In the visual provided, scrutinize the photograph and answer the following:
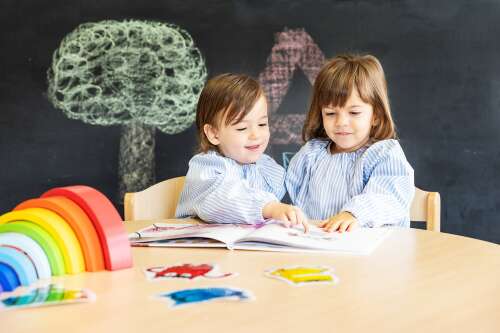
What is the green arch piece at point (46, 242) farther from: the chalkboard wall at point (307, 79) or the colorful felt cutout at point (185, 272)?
the chalkboard wall at point (307, 79)

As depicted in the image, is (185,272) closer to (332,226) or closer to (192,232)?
(192,232)

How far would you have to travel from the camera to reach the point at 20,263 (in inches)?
36.4

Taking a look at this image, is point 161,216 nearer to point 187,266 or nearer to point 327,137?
point 327,137

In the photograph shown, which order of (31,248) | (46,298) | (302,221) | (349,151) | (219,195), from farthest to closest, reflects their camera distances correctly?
(349,151) < (219,195) < (302,221) < (31,248) < (46,298)

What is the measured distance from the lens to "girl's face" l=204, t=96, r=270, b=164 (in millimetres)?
1594

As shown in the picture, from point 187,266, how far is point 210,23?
1.57m

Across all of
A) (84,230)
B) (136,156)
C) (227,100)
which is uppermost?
(227,100)

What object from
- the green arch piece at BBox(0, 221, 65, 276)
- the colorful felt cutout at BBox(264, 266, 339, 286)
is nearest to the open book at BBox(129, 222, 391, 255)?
the colorful felt cutout at BBox(264, 266, 339, 286)

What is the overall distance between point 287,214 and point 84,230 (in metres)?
0.43

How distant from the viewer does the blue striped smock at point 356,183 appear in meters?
1.45

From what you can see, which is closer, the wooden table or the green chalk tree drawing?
the wooden table

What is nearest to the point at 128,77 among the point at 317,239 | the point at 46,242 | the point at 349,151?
the point at 349,151

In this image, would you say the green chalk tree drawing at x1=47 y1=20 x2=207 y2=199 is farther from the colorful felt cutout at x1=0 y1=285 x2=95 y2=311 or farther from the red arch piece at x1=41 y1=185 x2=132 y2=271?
the colorful felt cutout at x1=0 y1=285 x2=95 y2=311

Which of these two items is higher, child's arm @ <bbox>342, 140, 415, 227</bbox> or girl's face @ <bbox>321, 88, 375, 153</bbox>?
girl's face @ <bbox>321, 88, 375, 153</bbox>
